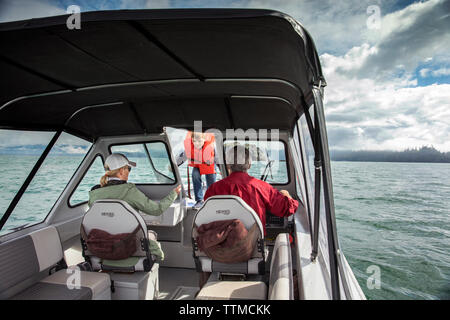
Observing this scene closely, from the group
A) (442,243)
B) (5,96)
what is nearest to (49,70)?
(5,96)

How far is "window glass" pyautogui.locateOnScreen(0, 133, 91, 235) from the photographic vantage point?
2.87 meters

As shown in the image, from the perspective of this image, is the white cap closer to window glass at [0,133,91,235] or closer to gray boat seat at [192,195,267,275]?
gray boat seat at [192,195,267,275]

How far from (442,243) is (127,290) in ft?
30.3

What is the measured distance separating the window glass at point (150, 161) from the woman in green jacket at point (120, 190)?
4.80ft

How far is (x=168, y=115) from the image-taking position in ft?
11.1

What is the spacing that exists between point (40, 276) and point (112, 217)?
84 centimetres

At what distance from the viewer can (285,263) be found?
1.71 meters

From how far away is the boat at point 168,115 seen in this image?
1.27m

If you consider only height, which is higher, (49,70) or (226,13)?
(49,70)

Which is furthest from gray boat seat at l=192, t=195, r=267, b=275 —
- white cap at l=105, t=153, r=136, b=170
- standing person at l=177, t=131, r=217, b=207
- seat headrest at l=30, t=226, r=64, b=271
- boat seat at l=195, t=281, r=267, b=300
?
standing person at l=177, t=131, r=217, b=207

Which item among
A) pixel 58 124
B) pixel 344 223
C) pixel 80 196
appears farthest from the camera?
pixel 344 223

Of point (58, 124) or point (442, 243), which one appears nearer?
point (58, 124)

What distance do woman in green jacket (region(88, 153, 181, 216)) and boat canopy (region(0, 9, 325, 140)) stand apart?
744mm

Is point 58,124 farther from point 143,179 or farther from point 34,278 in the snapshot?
point 34,278
